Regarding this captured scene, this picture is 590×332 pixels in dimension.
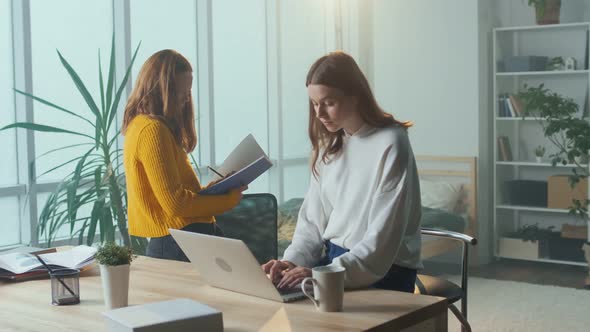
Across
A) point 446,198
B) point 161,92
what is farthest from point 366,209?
point 446,198

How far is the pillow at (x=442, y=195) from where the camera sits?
5914mm

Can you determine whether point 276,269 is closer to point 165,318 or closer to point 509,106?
point 165,318

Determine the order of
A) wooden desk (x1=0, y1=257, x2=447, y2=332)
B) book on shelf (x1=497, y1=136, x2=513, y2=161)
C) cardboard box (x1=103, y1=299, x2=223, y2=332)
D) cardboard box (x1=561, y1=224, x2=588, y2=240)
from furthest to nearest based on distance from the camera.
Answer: book on shelf (x1=497, y1=136, x2=513, y2=161)
cardboard box (x1=561, y1=224, x2=588, y2=240)
wooden desk (x1=0, y1=257, x2=447, y2=332)
cardboard box (x1=103, y1=299, x2=223, y2=332)

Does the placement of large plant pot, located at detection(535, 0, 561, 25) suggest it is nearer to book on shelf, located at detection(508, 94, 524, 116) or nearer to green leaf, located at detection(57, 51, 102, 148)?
book on shelf, located at detection(508, 94, 524, 116)

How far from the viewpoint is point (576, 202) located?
5492mm

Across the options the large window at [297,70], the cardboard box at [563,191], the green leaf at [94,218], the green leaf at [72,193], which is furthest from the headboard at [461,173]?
the green leaf at [72,193]

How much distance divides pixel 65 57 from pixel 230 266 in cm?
267

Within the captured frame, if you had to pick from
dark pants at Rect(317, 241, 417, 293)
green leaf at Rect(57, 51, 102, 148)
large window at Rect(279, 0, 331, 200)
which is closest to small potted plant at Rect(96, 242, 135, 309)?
dark pants at Rect(317, 241, 417, 293)

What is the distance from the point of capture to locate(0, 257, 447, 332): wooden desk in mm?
1681

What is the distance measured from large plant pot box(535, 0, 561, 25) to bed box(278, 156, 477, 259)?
1199mm

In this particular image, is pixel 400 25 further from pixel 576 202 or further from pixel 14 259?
pixel 14 259

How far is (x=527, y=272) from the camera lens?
5.79 metres

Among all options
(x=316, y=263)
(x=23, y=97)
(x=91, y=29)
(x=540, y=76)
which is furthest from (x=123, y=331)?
(x=540, y=76)

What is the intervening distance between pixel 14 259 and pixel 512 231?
4.78 meters
